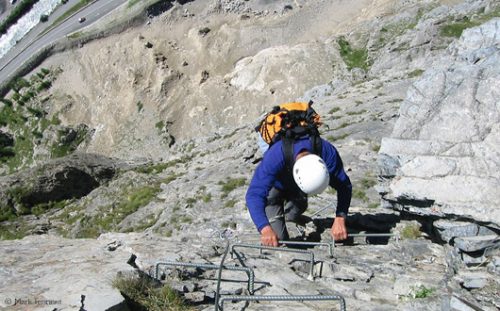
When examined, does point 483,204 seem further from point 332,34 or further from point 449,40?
point 332,34

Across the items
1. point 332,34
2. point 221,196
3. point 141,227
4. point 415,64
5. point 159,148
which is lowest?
point 141,227

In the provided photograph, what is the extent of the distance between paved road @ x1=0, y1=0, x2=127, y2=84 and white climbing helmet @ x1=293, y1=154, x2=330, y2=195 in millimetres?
54365

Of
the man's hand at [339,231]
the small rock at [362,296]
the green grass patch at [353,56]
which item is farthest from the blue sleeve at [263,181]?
the green grass patch at [353,56]

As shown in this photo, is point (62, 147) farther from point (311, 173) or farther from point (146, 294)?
point (146, 294)

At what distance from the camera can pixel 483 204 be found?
9297mm

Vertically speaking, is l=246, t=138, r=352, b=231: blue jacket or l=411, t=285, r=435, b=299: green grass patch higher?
l=246, t=138, r=352, b=231: blue jacket

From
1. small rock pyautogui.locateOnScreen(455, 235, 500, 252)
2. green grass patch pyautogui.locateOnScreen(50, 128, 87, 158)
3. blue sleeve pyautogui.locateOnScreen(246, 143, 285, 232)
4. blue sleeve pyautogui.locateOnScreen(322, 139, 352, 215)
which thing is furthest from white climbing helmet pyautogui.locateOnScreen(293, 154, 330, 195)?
green grass patch pyautogui.locateOnScreen(50, 128, 87, 158)

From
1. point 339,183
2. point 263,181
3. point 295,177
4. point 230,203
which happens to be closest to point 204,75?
point 230,203

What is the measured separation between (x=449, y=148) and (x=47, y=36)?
5795 centimetres

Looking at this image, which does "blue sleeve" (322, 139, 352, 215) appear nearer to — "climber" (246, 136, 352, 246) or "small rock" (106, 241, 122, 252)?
"climber" (246, 136, 352, 246)

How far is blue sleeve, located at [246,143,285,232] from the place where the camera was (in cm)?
1023

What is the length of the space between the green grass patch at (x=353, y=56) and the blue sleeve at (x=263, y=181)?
33040 millimetres

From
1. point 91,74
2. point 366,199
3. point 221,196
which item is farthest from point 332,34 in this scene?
point 366,199

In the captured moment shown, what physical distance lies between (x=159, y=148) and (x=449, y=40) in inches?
1034
